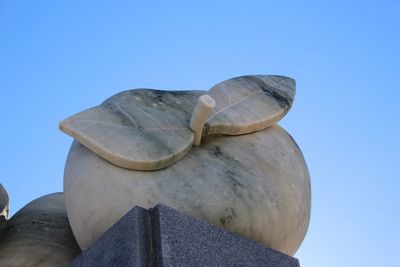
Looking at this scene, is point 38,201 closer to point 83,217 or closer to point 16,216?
A: point 16,216

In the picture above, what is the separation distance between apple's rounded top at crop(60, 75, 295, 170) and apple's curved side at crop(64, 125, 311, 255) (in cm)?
6

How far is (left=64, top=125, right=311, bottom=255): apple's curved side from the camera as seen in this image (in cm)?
217

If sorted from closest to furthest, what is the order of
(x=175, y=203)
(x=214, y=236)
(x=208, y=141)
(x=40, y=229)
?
(x=214, y=236)
(x=175, y=203)
(x=208, y=141)
(x=40, y=229)

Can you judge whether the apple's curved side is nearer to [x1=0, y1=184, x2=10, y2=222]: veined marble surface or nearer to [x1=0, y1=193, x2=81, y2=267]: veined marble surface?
[x1=0, y1=193, x2=81, y2=267]: veined marble surface

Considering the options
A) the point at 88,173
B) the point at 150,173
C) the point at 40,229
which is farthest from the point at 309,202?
the point at 40,229

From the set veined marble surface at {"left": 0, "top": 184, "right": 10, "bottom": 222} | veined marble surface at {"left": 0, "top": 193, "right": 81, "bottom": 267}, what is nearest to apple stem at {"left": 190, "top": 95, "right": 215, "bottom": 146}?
veined marble surface at {"left": 0, "top": 193, "right": 81, "bottom": 267}

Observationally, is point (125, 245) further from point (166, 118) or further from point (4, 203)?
point (4, 203)

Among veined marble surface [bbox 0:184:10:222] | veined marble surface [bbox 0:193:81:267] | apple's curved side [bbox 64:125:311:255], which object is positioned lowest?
veined marble surface [bbox 0:184:10:222]

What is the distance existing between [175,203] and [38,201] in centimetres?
116

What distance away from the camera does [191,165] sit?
7.66ft

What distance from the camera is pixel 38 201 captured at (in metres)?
3.07

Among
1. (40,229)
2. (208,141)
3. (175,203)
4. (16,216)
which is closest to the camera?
(175,203)

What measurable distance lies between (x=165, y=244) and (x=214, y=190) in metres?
0.52

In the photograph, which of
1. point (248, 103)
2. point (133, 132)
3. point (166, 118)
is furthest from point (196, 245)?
point (248, 103)
